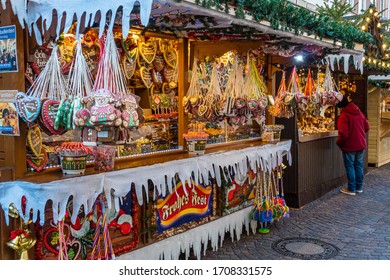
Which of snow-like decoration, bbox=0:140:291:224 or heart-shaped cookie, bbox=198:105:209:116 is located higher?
heart-shaped cookie, bbox=198:105:209:116

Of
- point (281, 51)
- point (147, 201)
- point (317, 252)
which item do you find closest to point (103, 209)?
point (147, 201)

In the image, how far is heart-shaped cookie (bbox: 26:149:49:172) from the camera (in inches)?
160

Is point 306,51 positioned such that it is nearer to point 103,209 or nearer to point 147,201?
point 147,201

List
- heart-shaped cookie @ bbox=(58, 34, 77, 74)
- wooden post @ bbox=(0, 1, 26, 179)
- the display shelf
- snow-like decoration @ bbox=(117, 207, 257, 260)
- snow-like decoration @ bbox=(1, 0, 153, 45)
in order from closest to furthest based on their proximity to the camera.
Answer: snow-like decoration @ bbox=(1, 0, 153, 45) → wooden post @ bbox=(0, 1, 26, 179) → heart-shaped cookie @ bbox=(58, 34, 77, 74) → snow-like decoration @ bbox=(117, 207, 257, 260) → the display shelf

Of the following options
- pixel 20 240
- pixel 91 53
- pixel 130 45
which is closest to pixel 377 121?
pixel 130 45

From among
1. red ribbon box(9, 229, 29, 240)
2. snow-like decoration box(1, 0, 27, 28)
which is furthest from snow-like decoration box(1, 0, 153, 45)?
red ribbon box(9, 229, 29, 240)

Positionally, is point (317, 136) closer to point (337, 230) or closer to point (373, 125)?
point (337, 230)

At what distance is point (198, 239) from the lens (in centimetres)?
564

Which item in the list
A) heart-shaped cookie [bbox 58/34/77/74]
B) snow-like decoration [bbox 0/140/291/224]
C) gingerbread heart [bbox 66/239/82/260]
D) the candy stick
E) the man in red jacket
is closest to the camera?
snow-like decoration [bbox 0/140/291/224]

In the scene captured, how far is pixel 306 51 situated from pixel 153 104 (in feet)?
8.72

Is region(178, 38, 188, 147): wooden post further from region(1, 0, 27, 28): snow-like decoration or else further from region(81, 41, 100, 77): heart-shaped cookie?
region(1, 0, 27, 28): snow-like decoration

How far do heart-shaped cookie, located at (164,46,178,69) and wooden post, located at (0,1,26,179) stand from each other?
2236 millimetres

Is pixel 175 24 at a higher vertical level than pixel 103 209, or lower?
higher

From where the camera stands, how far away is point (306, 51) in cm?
695
